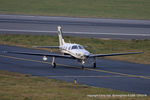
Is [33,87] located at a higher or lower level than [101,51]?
lower

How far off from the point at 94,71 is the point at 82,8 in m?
78.8

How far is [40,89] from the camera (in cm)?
2583

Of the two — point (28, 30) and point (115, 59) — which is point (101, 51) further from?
point (28, 30)

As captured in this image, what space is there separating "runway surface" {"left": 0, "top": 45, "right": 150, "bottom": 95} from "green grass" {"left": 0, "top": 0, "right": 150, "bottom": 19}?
59698 mm

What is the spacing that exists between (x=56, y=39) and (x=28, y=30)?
12.2m

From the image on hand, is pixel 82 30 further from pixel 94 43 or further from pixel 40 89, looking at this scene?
pixel 40 89

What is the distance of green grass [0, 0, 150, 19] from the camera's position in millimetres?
103188

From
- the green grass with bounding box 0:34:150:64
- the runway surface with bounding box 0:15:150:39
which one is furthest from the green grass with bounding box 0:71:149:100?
the runway surface with bounding box 0:15:150:39

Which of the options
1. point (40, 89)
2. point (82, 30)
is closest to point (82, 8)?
point (82, 30)

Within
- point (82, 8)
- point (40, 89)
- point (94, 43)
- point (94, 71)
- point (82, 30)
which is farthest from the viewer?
point (82, 8)

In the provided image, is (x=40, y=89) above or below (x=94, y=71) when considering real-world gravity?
below

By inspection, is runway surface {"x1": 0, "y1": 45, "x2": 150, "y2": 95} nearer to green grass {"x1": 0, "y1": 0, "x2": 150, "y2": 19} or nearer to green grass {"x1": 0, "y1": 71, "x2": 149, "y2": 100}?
green grass {"x1": 0, "y1": 71, "x2": 149, "y2": 100}

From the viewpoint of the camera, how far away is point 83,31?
67375mm

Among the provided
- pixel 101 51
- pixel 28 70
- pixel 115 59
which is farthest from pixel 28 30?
pixel 28 70
